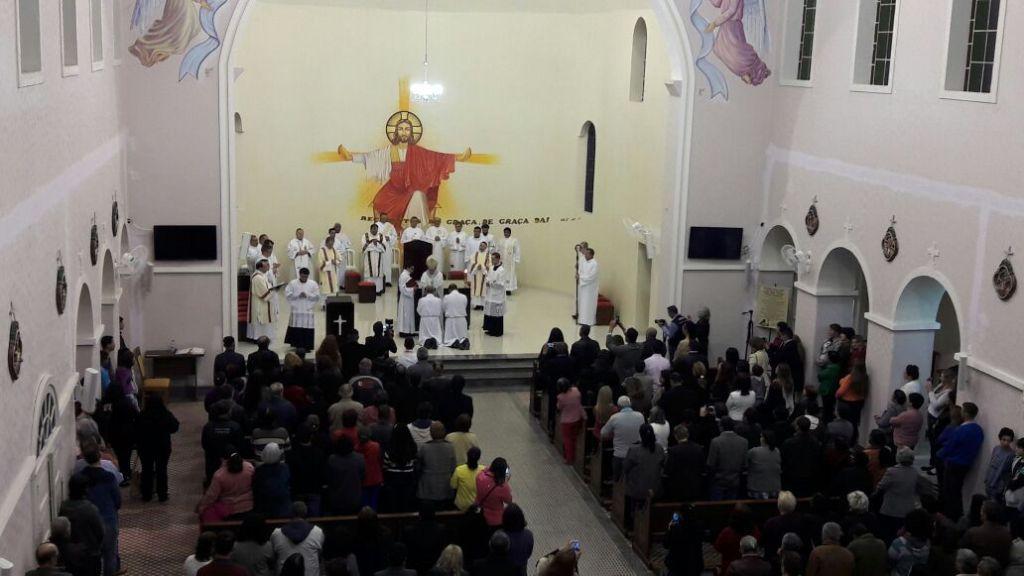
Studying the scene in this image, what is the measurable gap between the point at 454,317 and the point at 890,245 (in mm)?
7798

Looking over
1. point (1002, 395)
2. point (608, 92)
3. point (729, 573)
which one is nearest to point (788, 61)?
point (608, 92)

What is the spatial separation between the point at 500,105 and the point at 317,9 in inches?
172

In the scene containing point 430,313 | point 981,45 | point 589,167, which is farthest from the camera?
point 589,167

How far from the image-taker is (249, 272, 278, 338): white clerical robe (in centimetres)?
2008

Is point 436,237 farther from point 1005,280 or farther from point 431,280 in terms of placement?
point 1005,280

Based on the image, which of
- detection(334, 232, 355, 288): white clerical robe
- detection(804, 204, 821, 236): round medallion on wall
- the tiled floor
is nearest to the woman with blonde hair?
the tiled floor

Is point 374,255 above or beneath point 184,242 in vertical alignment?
beneath

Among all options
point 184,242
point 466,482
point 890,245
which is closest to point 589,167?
point 184,242

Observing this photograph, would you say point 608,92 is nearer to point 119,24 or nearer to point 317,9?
point 317,9

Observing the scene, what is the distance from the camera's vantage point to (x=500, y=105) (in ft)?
84.7

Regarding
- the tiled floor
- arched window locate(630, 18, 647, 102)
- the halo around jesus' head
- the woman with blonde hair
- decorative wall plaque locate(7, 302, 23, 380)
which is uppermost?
arched window locate(630, 18, 647, 102)

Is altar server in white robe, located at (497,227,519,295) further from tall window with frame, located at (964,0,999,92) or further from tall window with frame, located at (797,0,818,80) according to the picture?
tall window with frame, located at (964,0,999,92)

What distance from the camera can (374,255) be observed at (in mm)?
24578

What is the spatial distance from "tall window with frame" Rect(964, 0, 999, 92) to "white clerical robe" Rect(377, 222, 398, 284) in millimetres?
13309
